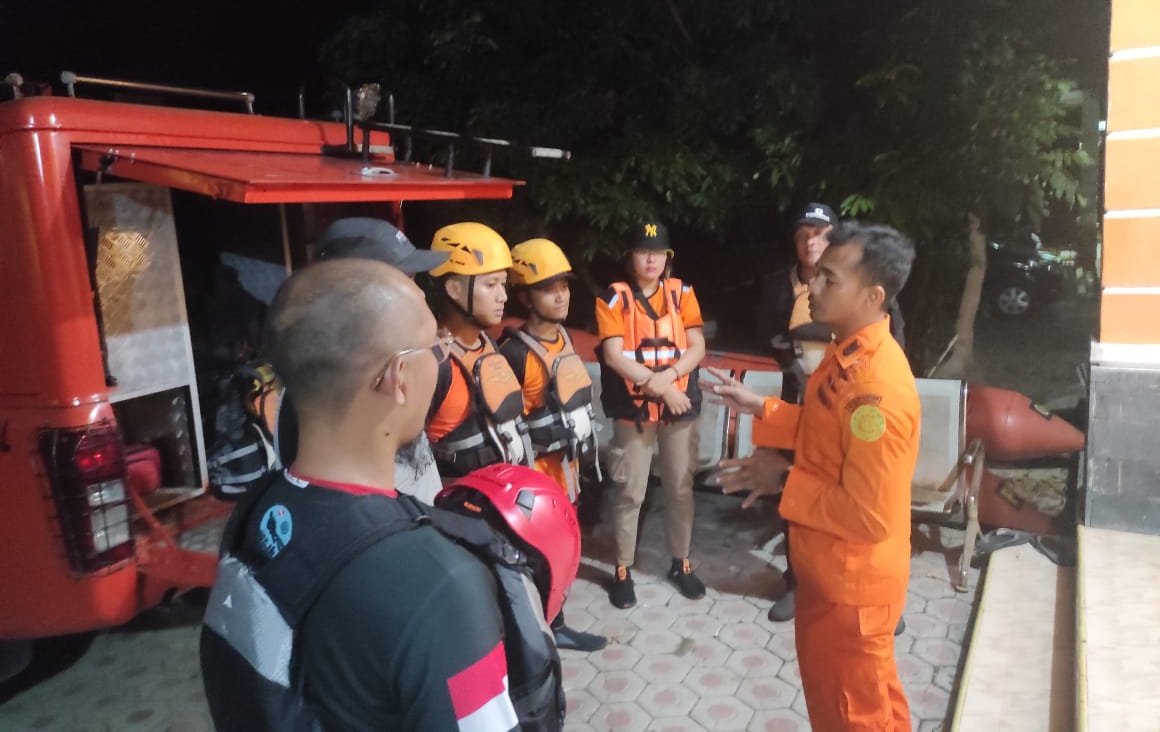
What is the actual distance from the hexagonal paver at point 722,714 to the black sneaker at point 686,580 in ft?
3.08

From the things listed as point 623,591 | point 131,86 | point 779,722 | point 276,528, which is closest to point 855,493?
point 779,722

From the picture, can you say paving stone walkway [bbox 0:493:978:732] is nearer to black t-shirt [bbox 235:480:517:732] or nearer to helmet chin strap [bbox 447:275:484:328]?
helmet chin strap [bbox 447:275:484:328]

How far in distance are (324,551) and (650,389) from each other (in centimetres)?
312

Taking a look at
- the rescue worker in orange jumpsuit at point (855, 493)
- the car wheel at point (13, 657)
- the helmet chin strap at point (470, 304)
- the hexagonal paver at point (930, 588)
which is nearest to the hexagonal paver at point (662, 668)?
the rescue worker in orange jumpsuit at point (855, 493)

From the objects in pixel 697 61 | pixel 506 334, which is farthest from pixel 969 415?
pixel 697 61

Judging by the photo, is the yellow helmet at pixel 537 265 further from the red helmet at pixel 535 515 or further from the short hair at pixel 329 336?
the short hair at pixel 329 336

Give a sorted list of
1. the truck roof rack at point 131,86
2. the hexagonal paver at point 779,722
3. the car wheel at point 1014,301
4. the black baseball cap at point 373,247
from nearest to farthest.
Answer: the black baseball cap at point 373,247, the truck roof rack at point 131,86, the hexagonal paver at point 779,722, the car wheel at point 1014,301

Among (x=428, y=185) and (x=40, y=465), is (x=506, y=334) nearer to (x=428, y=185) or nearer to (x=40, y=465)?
(x=428, y=185)

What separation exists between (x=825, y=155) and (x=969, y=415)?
259cm

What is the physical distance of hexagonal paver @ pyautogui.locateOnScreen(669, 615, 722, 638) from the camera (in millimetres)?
4117

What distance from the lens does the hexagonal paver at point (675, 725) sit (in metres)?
3.36

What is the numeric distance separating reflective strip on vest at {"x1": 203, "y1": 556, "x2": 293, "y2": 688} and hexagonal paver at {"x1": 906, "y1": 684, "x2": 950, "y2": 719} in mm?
3014

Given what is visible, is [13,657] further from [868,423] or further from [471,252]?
[868,423]

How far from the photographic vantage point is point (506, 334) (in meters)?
3.86
